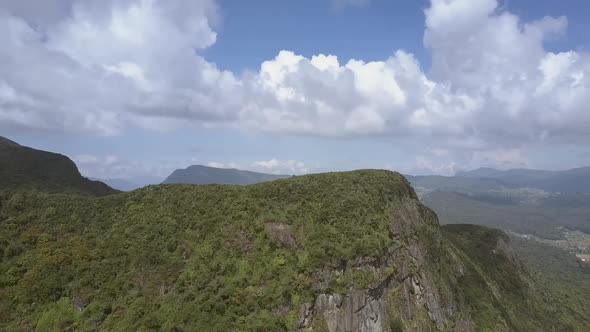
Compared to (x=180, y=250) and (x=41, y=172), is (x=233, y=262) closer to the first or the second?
(x=180, y=250)

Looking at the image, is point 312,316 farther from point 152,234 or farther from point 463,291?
point 463,291

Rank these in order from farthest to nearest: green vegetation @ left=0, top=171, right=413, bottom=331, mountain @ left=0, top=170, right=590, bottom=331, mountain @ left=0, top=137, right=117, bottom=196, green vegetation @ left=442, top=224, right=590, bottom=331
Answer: mountain @ left=0, top=137, right=117, bottom=196 < green vegetation @ left=442, top=224, right=590, bottom=331 < mountain @ left=0, top=170, right=590, bottom=331 < green vegetation @ left=0, top=171, right=413, bottom=331

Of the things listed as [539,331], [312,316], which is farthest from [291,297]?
[539,331]

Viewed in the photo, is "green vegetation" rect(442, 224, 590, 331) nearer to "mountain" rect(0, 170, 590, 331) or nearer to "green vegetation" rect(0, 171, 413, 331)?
"mountain" rect(0, 170, 590, 331)

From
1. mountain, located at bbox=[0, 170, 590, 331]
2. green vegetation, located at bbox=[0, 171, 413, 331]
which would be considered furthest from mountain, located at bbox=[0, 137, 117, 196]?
green vegetation, located at bbox=[0, 171, 413, 331]

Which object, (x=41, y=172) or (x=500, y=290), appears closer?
(x=500, y=290)

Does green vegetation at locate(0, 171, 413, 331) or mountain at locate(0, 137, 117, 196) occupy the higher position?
mountain at locate(0, 137, 117, 196)

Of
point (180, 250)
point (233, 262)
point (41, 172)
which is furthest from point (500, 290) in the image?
point (41, 172)
